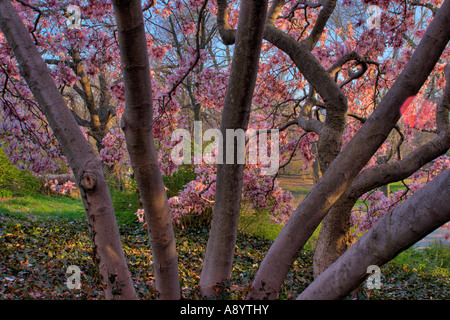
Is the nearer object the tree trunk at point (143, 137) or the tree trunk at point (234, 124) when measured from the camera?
the tree trunk at point (143, 137)

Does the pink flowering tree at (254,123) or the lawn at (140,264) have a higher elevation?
the pink flowering tree at (254,123)

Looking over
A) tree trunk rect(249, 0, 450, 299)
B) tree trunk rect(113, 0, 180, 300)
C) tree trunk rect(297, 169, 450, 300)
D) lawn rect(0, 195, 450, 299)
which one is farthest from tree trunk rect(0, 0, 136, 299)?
tree trunk rect(297, 169, 450, 300)

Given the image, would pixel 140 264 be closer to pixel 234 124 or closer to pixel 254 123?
pixel 234 124

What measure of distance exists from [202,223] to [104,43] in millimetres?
4044

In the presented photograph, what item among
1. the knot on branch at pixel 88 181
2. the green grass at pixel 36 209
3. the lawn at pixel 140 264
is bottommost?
the lawn at pixel 140 264

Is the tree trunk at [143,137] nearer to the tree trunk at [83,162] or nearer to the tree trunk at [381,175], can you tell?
the tree trunk at [83,162]

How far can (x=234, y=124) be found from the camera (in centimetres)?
195

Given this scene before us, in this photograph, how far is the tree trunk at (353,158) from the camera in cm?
187

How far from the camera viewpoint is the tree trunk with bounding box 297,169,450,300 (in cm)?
125

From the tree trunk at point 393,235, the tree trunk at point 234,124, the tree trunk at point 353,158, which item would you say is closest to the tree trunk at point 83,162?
the tree trunk at point 234,124

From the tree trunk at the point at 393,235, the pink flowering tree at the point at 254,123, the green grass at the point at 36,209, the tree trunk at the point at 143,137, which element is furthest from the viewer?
the green grass at the point at 36,209

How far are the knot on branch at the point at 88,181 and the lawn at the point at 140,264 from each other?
35.0 inches

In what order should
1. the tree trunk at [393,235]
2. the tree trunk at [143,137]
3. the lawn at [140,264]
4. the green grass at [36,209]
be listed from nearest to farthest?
the tree trunk at [393,235] < the tree trunk at [143,137] < the lawn at [140,264] < the green grass at [36,209]

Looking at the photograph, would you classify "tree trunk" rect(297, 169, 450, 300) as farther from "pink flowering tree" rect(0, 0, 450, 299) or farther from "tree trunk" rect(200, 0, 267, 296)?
"tree trunk" rect(200, 0, 267, 296)
